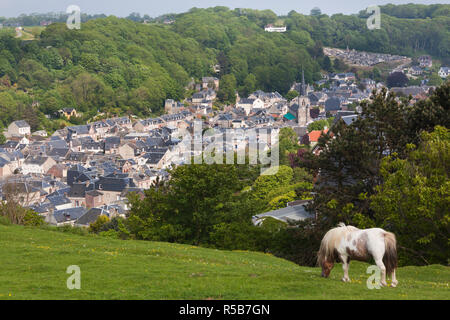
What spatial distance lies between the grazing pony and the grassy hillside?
1.42 feet

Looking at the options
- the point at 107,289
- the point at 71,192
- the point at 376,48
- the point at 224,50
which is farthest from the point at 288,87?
the point at 107,289

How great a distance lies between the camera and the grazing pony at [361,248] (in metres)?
11.5

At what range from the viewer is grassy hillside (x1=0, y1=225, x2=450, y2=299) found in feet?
35.1

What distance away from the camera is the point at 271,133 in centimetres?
9262

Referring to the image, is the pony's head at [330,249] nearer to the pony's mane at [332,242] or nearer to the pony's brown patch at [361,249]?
the pony's mane at [332,242]

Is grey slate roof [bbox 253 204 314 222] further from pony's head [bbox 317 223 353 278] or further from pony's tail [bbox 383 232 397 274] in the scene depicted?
pony's tail [bbox 383 232 397 274]

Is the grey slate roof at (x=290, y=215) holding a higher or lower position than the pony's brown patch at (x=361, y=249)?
lower

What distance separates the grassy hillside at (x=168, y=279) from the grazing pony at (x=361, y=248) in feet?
1.42

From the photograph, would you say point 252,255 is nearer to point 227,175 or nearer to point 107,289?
point 227,175

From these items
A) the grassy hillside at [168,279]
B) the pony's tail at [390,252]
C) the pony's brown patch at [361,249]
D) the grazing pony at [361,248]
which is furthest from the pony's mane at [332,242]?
the pony's tail at [390,252]

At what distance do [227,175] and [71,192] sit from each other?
3811 centimetres

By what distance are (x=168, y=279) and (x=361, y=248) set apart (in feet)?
13.8

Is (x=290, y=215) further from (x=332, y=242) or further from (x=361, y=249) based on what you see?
(x=361, y=249)

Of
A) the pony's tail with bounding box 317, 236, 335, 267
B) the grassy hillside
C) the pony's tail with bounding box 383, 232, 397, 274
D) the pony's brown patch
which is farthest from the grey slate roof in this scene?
the pony's tail with bounding box 383, 232, 397, 274
